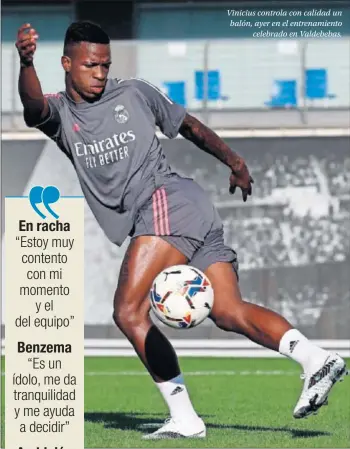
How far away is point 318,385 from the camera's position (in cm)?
689

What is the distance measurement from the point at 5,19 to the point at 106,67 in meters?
14.0

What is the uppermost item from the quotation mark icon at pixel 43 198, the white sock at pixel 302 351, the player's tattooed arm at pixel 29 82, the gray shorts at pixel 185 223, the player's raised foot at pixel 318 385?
the player's tattooed arm at pixel 29 82

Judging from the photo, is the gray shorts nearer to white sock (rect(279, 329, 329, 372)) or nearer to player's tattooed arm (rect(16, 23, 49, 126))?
white sock (rect(279, 329, 329, 372))

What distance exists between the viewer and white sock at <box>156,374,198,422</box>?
24.2 ft

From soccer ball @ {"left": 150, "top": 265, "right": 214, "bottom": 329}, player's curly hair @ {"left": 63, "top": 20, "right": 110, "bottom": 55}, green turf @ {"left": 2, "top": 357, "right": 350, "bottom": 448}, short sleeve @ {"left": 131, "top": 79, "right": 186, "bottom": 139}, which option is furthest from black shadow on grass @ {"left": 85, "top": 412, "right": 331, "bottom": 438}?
player's curly hair @ {"left": 63, "top": 20, "right": 110, "bottom": 55}

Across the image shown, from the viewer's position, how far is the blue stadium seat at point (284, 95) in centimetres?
1819

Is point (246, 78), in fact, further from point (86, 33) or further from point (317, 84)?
point (86, 33)

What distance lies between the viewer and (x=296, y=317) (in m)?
18.1

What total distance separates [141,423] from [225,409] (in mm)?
1249

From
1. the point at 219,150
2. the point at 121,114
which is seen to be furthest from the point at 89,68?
the point at 219,150

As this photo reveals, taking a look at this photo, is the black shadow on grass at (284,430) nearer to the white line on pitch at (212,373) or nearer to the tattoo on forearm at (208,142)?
the tattoo on forearm at (208,142)

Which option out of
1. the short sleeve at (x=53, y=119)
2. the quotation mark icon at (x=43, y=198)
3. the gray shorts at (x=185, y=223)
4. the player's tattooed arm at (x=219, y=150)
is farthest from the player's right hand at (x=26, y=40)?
the player's tattooed arm at (x=219, y=150)

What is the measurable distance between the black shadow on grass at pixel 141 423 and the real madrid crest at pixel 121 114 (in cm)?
181

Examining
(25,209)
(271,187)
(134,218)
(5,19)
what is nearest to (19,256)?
(25,209)
